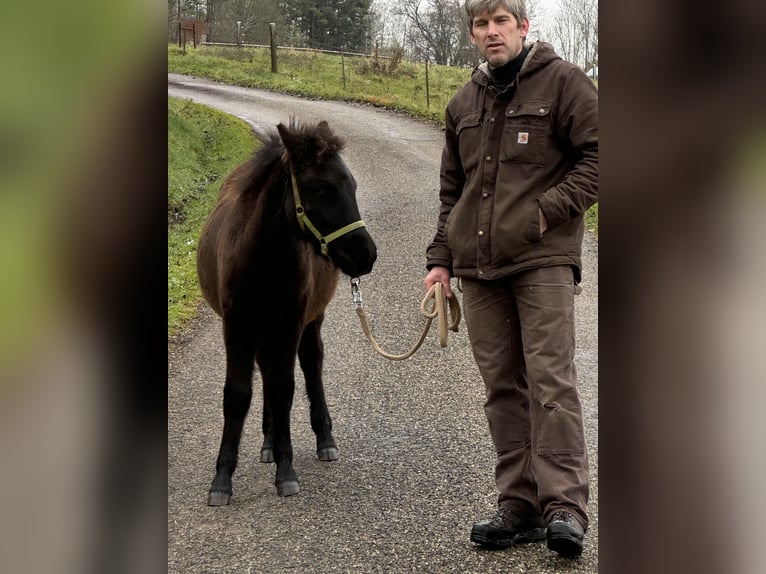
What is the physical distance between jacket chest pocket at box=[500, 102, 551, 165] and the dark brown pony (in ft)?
2.60

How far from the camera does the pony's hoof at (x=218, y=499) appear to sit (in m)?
3.37

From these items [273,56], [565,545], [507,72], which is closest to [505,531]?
[565,545]

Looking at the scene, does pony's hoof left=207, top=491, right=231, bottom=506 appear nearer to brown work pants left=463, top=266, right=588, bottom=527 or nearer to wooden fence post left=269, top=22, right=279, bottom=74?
brown work pants left=463, top=266, right=588, bottom=527

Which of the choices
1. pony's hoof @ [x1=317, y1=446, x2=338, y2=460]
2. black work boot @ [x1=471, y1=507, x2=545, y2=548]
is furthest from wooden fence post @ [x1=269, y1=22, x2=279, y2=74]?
black work boot @ [x1=471, y1=507, x2=545, y2=548]

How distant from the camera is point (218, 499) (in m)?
3.38

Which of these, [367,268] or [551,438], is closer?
[551,438]

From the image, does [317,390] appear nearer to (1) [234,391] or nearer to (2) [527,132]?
(1) [234,391]

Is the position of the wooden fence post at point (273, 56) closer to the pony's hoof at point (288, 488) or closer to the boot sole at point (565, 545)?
the pony's hoof at point (288, 488)

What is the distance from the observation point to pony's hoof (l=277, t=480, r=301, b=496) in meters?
3.53

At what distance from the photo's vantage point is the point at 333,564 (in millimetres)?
2781

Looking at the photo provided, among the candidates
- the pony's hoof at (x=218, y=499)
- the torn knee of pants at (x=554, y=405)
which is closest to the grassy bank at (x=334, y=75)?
the pony's hoof at (x=218, y=499)
